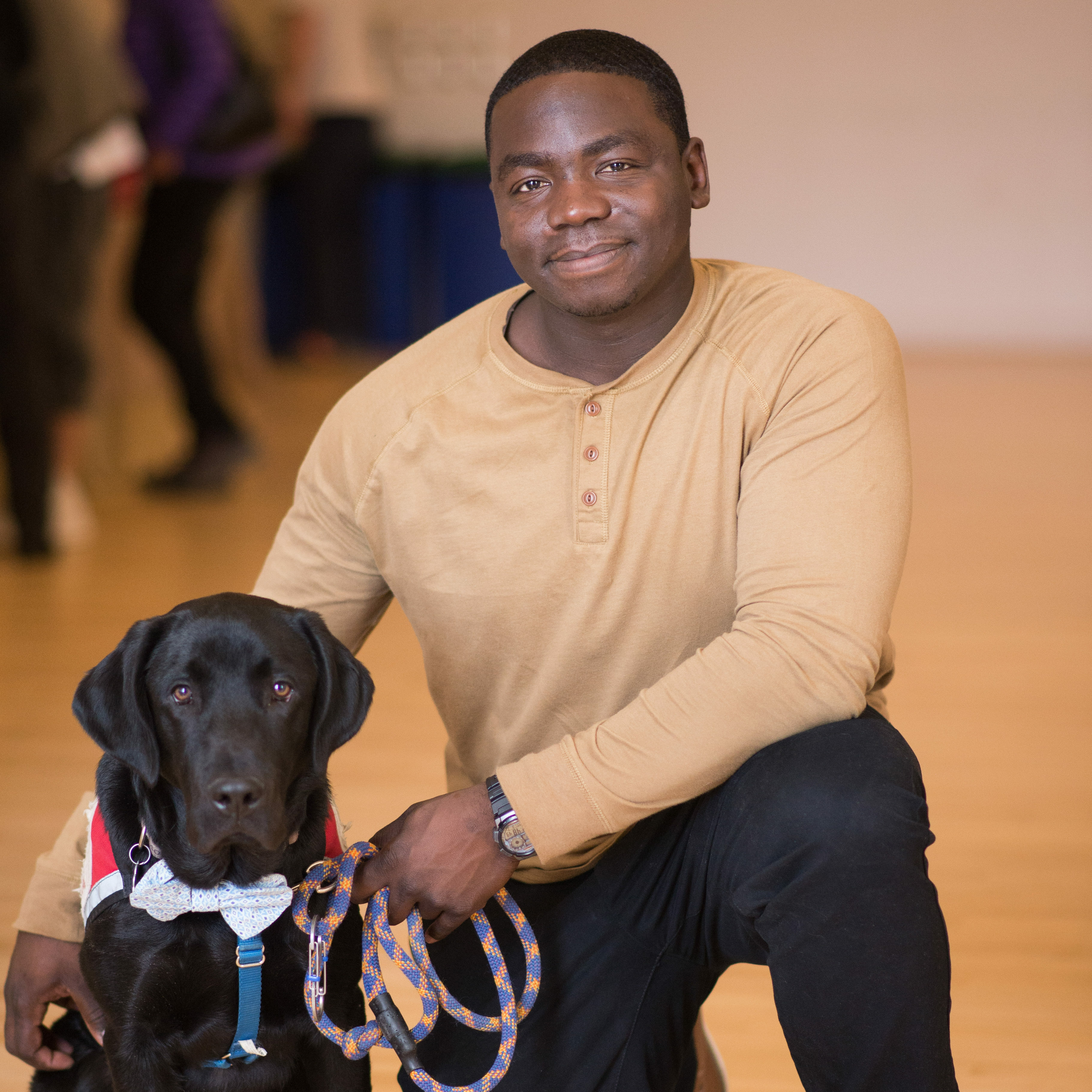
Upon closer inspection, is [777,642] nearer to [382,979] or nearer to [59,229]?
[382,979]

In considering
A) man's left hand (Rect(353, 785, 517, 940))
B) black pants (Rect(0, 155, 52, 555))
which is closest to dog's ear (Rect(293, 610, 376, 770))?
man's left hand (Rect(353, 785, 517, 940))

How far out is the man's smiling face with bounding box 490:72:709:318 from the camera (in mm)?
1555

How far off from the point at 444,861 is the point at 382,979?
0.54 feet

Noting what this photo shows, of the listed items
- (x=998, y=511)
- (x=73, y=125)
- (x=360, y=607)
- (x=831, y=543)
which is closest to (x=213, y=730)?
(x=360, y=607)

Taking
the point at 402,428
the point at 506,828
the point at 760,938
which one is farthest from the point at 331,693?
the point at 760,938

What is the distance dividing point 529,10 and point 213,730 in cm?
894

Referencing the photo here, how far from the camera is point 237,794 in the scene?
129 cm

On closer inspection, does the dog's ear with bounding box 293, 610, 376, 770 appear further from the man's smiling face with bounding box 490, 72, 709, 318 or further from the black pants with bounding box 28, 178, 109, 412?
the black pants with bounding box 28, 178, 109, 412

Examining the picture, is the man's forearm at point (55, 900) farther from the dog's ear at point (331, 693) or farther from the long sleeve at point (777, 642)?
the long sleeve at point (777, 642)

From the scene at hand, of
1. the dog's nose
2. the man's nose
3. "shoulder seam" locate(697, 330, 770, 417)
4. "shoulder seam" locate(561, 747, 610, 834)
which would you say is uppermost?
the man's nose

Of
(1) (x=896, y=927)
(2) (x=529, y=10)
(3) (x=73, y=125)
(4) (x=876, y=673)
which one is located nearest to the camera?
(1) (x=896, y=927)

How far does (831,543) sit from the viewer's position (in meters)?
1.43

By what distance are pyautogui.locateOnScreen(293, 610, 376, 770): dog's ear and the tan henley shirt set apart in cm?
19

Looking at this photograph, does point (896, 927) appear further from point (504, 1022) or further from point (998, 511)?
point (998, 511)
